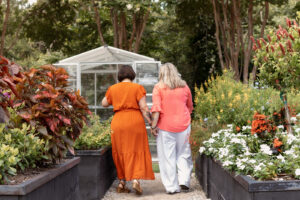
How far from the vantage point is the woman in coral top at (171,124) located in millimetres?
6227

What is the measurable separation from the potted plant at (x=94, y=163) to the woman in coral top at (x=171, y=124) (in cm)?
80

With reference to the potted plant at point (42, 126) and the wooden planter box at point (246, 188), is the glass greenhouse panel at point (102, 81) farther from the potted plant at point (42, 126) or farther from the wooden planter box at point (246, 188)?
the potted plant at point (42, 126)

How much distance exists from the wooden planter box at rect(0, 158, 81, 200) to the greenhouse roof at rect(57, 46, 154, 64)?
679 cm

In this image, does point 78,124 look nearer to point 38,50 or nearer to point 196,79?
point 196,79

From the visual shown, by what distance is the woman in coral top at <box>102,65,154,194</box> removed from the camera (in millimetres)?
6258

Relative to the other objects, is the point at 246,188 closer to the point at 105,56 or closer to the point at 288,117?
the point at 288,117

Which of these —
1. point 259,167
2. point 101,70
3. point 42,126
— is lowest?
point 259,167

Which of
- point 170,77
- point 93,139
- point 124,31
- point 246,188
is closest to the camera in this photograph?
point 246,188

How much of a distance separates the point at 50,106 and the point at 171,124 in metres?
2.71

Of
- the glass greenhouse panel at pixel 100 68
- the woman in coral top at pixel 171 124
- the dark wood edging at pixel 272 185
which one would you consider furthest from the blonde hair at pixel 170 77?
the glass greenhouse panel at pixel 100 68

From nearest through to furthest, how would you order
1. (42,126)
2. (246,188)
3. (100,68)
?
(246,188)
(42,126)
(100,68)

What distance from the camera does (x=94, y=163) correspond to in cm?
567

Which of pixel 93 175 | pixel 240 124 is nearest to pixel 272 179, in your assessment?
pixel 93 175

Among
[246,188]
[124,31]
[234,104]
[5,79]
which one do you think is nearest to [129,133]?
[234,104]
